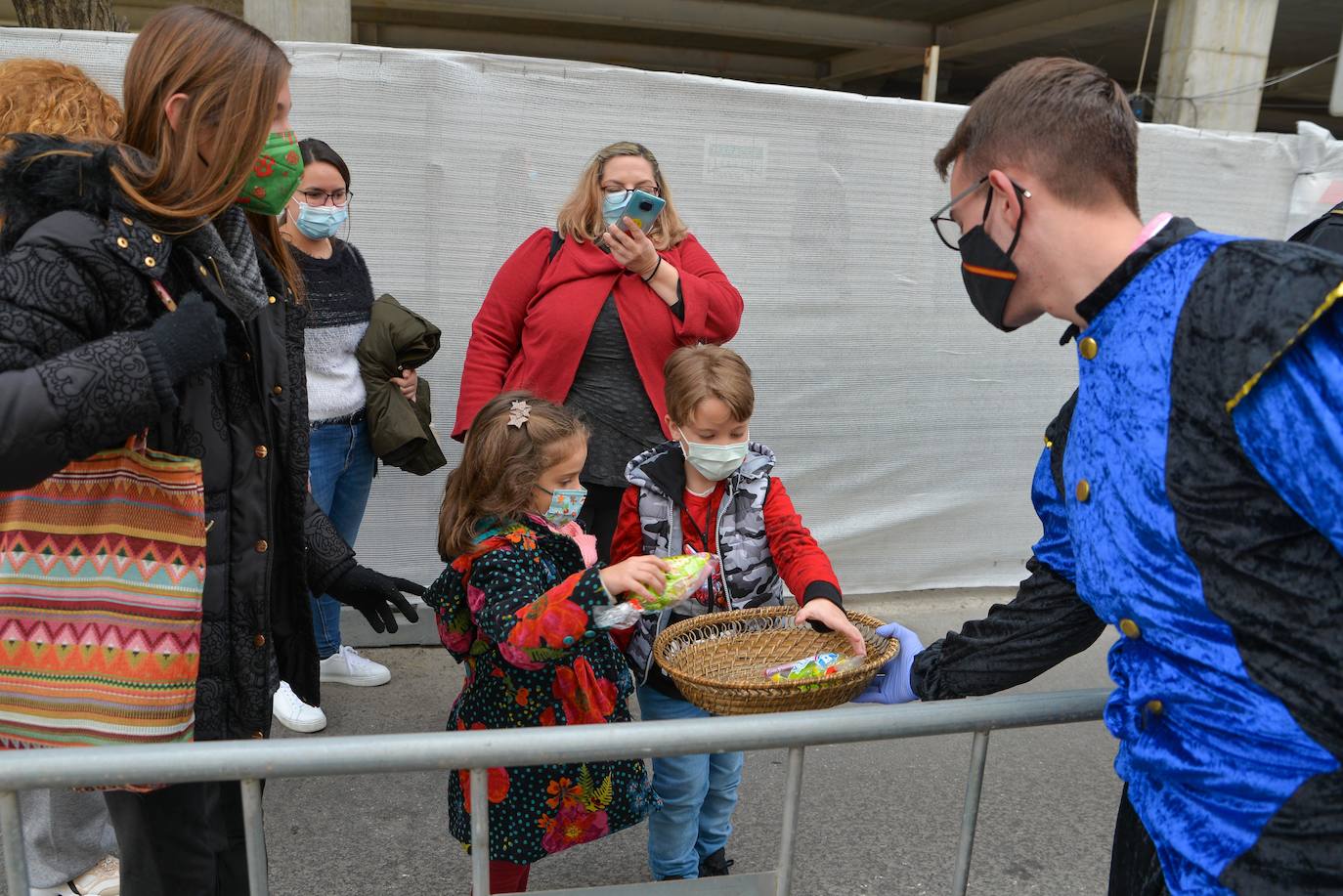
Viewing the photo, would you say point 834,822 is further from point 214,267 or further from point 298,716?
point 214,267

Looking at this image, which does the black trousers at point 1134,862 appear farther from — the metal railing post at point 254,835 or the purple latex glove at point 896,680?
the metal railing post at point 254,835

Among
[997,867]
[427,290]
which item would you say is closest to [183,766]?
[997,867]

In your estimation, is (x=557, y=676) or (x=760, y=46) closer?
(x=557, y=676)

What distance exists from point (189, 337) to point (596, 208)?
1.90m

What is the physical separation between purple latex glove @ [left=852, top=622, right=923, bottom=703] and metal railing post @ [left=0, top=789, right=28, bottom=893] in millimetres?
1426

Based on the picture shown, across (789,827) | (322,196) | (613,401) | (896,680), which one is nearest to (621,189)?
(613,401)

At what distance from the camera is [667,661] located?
7.54 ft

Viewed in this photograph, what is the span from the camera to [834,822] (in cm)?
333

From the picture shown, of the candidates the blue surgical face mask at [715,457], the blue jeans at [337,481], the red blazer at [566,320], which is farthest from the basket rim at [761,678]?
the blue jeans at [337,481]

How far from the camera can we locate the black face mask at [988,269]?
1.50 m

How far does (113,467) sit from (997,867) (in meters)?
2.66

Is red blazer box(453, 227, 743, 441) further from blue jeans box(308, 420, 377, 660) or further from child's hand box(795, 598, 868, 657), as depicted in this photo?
child's hand box(795, 598, 868, 657)

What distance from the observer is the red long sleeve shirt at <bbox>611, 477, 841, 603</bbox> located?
2.63 meters

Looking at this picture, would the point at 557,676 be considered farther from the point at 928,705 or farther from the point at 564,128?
the point at 564,128
